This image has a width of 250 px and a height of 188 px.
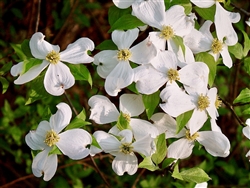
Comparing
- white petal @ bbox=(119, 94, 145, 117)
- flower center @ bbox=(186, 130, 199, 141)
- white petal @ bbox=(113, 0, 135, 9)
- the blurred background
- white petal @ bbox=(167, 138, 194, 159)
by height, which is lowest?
the blurred background

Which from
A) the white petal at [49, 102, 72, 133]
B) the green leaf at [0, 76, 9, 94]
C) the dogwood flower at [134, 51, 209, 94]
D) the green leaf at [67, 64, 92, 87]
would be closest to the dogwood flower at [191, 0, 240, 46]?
the dogwood flower at [134, 51, 209, 94]

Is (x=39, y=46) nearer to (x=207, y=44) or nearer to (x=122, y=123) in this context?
(x=122, y=123)

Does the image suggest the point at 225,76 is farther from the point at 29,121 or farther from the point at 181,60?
the point at 181,60

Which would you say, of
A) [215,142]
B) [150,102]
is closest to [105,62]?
[150,102]

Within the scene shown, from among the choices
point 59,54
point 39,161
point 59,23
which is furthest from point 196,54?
point 59,23

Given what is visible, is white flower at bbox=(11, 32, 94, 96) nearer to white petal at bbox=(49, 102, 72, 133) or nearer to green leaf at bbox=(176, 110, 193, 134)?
white petal at bbox=(49, 102, 72, 133)

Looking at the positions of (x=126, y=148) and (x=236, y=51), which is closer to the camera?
(x=126, y=148)
